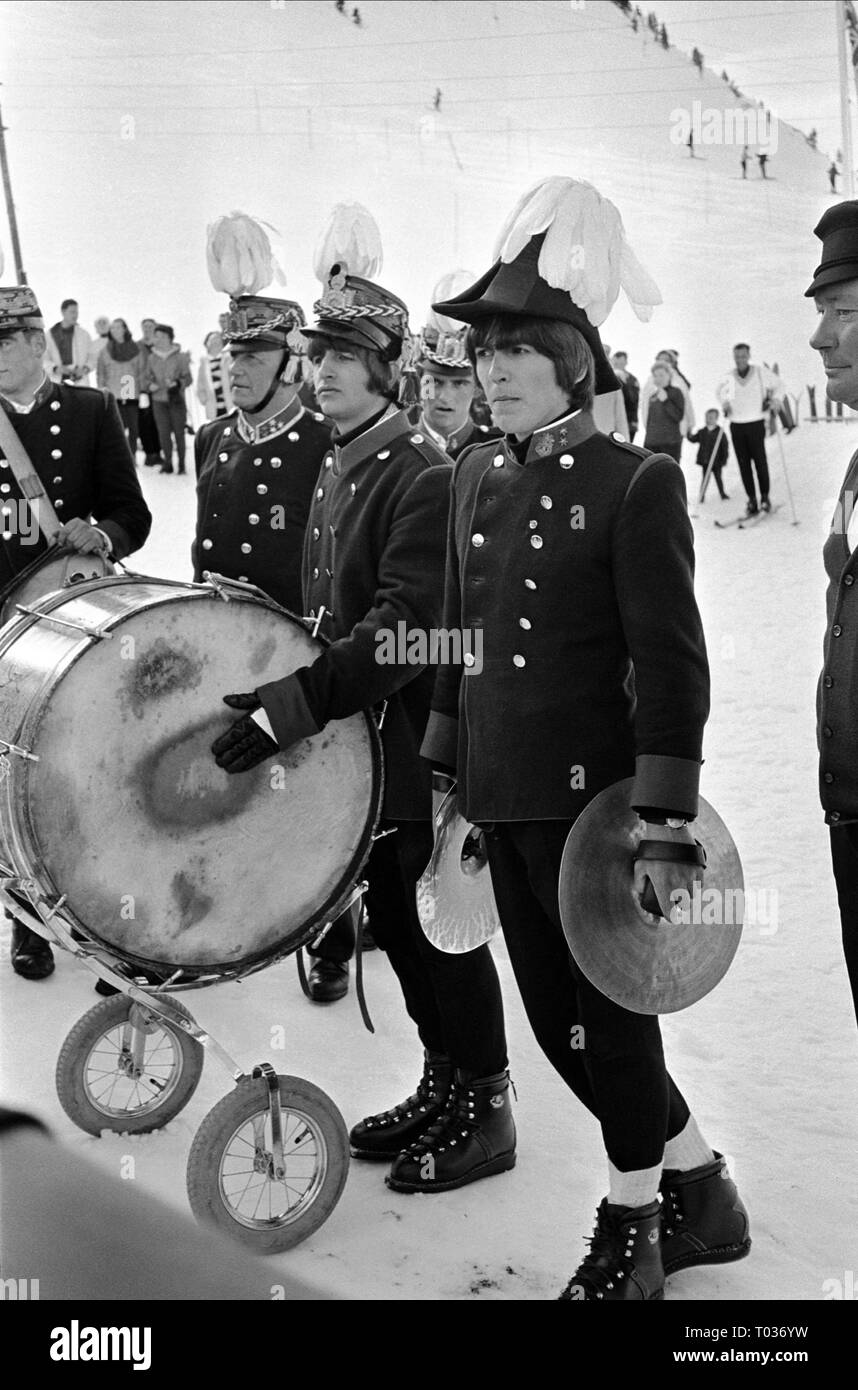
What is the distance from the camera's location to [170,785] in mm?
3004

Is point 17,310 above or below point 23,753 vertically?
above

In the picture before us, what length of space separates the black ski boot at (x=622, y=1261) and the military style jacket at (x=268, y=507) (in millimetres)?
2181

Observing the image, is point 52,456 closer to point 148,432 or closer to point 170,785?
point 170,785

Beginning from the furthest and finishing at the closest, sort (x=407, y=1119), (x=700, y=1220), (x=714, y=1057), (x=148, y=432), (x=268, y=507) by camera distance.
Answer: (x=148, y=432), (x=268, y=507), (x=714, y=1057), (x=407, y=1119), (x=700, y=1220)

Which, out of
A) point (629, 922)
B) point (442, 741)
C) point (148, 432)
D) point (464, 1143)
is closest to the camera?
point (629, 922)

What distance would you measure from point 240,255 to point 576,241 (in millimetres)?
2112

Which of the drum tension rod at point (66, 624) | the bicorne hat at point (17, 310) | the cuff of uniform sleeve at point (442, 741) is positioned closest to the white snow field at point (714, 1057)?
the cuff of uniform sleeve at point (442, 741)

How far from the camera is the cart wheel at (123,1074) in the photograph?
3.62 metres

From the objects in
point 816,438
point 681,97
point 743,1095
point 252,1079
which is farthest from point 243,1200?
point 681,97

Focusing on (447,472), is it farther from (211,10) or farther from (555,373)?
(211,10)

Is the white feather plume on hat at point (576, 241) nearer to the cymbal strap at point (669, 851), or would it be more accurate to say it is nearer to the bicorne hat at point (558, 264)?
the bicorne hat at point (558, 264)

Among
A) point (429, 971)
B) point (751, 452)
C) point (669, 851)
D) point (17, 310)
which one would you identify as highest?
point (17, 310)

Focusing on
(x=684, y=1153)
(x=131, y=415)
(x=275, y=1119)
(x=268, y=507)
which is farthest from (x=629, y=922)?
(x=131, y=415)

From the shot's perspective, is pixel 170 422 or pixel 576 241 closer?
pixel 576 241
